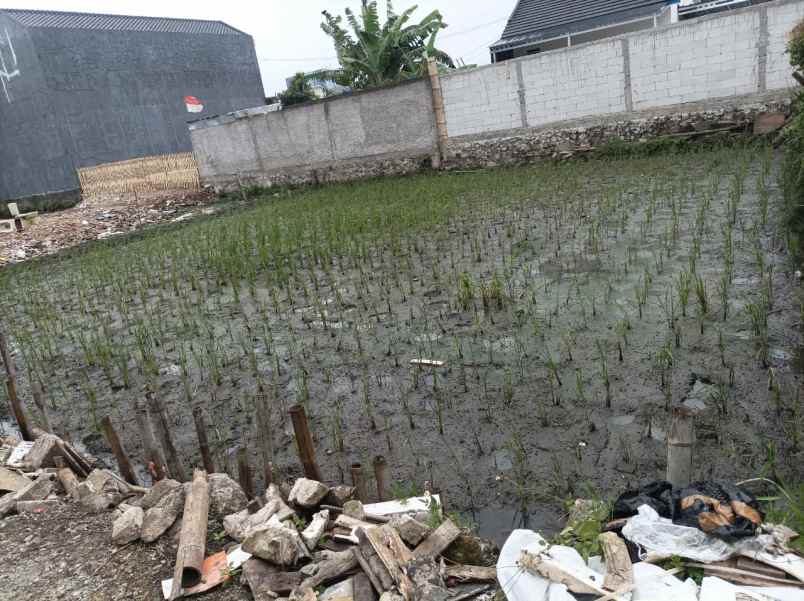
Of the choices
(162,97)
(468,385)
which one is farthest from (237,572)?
(162,97)

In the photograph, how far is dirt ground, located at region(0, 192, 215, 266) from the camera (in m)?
13.2

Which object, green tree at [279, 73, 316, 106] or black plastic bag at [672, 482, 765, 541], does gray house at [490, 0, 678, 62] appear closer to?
green tree at [279, 73, 316, 106]

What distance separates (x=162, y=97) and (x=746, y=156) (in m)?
21.9

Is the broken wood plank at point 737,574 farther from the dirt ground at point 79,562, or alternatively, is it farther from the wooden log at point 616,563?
the dirt ground at point 79,562

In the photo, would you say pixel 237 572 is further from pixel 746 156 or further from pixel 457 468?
pixel 746 156

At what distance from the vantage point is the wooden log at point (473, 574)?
2.30 metres

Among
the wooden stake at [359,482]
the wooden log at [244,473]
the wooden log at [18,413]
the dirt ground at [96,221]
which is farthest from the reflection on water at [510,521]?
the dirt ground at [96,221]

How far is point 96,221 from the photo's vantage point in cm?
1554

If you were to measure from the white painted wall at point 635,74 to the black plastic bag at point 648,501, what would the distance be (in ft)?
39.3

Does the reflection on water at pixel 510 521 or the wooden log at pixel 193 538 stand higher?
the wooden log at pixel 193 538

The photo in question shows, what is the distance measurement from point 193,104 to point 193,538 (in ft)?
85.7

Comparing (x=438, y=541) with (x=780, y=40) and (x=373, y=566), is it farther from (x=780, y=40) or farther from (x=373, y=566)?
(x=780, y=40)

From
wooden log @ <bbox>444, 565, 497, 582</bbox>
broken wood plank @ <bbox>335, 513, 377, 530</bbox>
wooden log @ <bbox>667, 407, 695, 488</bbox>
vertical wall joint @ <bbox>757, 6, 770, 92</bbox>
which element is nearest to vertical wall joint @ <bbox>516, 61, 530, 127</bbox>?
vertical wall joint @ <bbox>757, 6, 770, 92</bbox>

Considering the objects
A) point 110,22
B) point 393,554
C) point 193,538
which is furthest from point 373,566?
point 110,22
